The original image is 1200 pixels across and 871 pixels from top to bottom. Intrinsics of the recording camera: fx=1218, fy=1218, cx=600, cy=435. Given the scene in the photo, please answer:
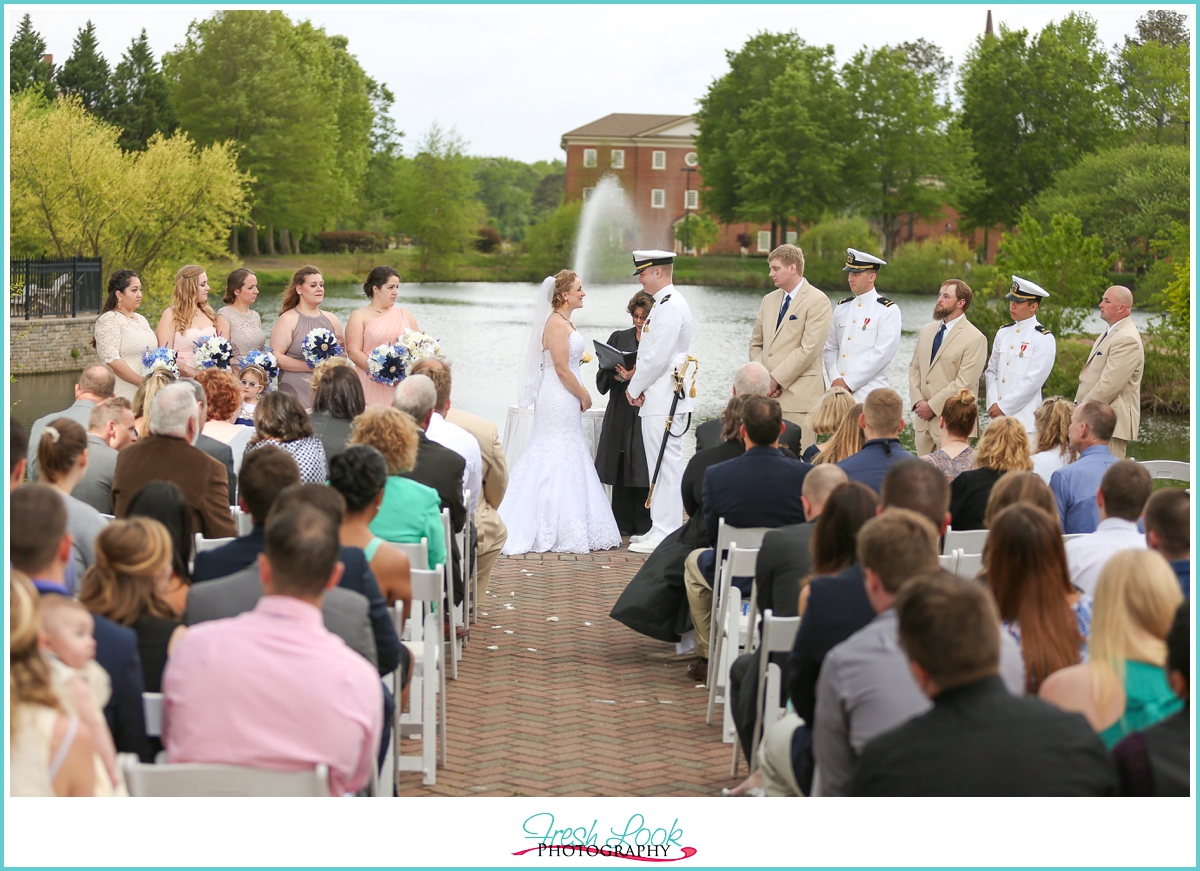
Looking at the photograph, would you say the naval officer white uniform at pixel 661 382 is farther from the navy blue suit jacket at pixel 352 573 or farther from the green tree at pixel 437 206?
the green tree at pixel 437 206

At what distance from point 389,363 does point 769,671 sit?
4.81 meters

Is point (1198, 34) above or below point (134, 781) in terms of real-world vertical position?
above

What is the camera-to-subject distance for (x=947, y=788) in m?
2.91

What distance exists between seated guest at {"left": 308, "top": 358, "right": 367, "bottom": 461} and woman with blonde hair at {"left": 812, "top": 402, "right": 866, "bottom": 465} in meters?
2.54

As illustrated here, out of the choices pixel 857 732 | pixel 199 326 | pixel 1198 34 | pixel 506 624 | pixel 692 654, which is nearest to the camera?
pixel 857 732

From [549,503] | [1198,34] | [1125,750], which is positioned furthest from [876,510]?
[549,503]

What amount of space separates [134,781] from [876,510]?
97.4 inches

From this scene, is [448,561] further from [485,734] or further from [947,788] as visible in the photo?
[947,788]

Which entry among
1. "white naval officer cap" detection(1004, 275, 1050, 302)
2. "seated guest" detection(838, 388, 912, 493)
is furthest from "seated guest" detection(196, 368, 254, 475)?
"white naval officer cap" detection(1004, 275, 1050, 302)

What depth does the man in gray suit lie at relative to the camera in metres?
5.88

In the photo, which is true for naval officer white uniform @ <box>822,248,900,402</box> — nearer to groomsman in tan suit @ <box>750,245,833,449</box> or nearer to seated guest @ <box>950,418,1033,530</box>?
groomsman in tan suit @ <box>750,245,833,449</box>

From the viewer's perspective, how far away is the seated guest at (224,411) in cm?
677

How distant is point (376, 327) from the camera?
9453 millimetres

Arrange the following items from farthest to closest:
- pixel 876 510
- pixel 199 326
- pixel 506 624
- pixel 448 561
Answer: pixel 199 326 < pixel 506 624 < pixel 448 561 < pixel 876 510
